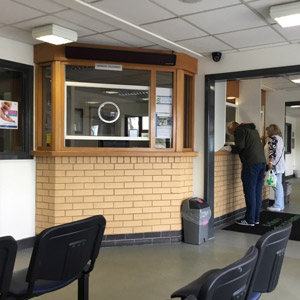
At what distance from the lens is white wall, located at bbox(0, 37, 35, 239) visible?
14.3 feet

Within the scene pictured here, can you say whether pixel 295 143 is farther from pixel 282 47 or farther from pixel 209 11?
pixel 209 11

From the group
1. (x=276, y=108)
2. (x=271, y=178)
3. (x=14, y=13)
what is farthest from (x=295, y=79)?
(x=14, y=13)

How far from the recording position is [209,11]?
3373 millimetres

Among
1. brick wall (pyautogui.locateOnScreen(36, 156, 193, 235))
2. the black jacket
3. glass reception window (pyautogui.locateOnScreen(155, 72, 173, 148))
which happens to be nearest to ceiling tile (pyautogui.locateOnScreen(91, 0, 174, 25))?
glass reception window (pyautogui.locateOnScreen(155, 72, 173, 148))

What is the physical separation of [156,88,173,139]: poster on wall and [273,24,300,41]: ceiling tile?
155cm

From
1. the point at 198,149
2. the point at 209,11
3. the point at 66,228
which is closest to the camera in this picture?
the point at 66,228

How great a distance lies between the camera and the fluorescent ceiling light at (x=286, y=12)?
3.14m

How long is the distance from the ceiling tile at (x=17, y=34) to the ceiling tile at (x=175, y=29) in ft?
4.65

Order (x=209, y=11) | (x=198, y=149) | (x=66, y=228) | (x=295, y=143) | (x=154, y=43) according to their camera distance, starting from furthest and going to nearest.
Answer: (x=295, y=143) < (x=198, y=149) < (x=154, y=43) < (x=209, y=11) < (x=66, y=228)

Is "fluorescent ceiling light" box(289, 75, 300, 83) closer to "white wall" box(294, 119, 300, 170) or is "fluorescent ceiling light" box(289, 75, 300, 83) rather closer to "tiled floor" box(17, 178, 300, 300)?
"tiled floor" box(17, 178, 300, 300)

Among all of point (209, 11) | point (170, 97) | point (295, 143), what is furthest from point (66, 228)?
point (295, 143)

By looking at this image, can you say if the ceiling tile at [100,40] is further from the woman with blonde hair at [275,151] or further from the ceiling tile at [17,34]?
the woman with blonde hair at [275,151]

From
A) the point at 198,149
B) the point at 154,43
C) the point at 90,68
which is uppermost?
the point at 154,43

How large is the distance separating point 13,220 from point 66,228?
9.04ft
